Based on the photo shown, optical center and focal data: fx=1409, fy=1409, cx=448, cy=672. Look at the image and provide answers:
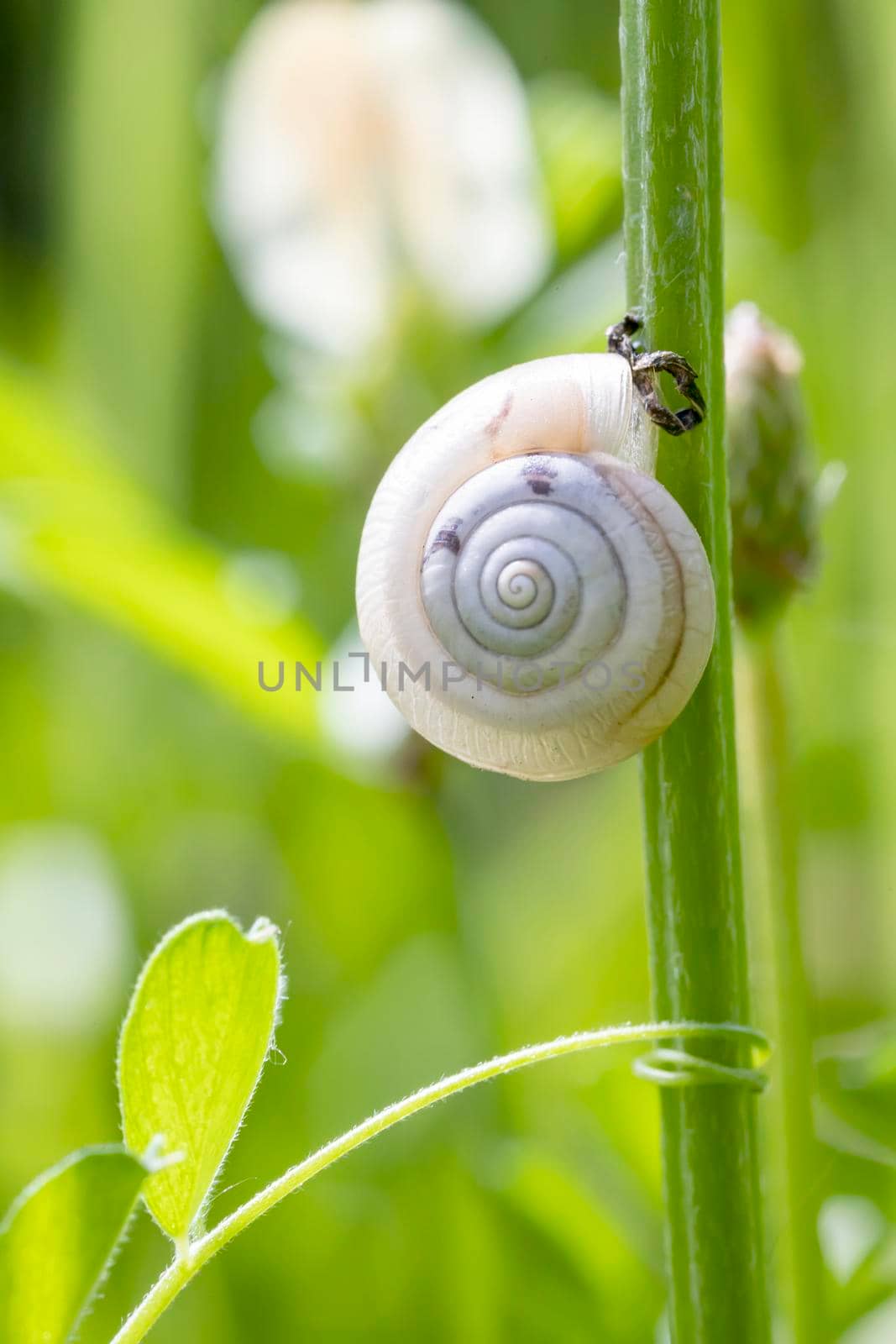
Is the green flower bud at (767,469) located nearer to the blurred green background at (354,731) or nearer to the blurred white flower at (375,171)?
the blurred green background at (354,731)

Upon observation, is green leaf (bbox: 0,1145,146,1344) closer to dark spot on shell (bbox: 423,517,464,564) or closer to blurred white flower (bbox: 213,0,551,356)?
dark spot on shell (bbox: 423,517,464,564)

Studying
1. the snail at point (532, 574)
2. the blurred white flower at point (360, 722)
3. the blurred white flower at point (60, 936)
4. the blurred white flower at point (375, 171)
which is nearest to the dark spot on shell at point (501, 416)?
the snail at point (532, 574)

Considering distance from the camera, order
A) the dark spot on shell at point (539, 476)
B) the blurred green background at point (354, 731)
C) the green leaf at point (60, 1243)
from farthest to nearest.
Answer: the blurred green background at point (354, 731)
the dark spot on shell at point (539, 476)
the green leaf at point (60, 1243)

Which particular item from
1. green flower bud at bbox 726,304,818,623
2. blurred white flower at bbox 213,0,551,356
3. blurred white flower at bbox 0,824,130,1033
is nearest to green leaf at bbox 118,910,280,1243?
green flower bud at bbox 726,304,818,623

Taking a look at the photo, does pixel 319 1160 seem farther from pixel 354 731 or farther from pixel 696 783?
pixel 354 731

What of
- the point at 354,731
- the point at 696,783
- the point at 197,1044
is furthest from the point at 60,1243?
the point at 354,731

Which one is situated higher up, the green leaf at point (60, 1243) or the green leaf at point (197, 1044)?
the green leaf at point (197, 1044)

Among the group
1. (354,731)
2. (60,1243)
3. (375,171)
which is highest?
(375,171)
